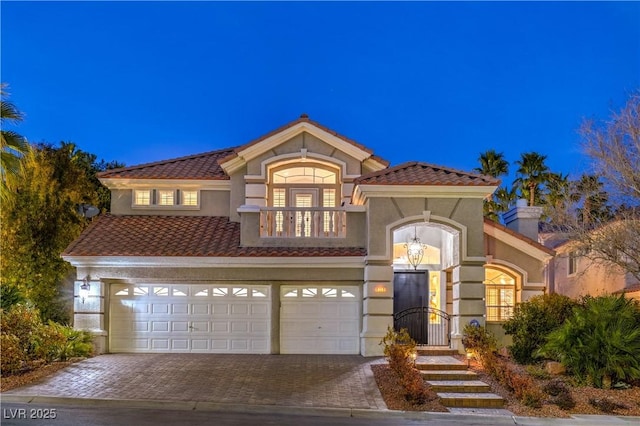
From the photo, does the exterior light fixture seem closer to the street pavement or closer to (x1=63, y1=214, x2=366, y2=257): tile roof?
(x1=63, y1=214, x2=366, y2=257): tile roof

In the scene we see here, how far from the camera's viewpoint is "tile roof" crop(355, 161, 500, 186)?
58.7ft

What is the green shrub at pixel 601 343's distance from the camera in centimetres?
1399

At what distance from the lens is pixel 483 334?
54.2 feet

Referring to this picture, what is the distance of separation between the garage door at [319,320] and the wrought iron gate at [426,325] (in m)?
1.47

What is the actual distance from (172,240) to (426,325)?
8.52 meters

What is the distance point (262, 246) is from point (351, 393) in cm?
695

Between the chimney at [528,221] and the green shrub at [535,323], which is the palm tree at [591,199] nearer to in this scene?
the green shrub at [535,323]

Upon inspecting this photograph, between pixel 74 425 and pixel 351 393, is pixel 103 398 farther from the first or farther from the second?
pixel 351 393

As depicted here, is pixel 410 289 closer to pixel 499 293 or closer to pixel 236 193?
pixel 499 293

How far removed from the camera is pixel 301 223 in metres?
19.5

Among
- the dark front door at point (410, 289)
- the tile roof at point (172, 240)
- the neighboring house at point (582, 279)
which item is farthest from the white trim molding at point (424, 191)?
the neighboring house at point (582, 279)

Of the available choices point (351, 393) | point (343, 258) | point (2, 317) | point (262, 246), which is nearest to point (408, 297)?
point (343, 258)

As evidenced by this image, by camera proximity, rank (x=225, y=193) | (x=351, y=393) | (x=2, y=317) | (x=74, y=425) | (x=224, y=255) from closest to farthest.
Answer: (x=74, y=425), (x=351, y=393), (x=2, y=317), (x=224, y=255), (x=225, y=193)

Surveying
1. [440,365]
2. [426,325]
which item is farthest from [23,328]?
[426,325]
